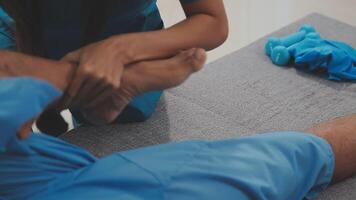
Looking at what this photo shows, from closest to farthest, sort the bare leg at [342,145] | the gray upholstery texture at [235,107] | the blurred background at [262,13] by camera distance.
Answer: the bare leg at [342,145] < the gray upholstery texture at [235,107] < the blurred background at [262,13]

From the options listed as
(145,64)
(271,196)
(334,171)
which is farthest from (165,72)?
(334,171)

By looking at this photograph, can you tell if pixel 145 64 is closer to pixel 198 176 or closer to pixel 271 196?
pixel 198 176

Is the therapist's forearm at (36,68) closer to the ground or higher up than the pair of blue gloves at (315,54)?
higher up

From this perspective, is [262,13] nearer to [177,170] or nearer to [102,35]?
[102,35]

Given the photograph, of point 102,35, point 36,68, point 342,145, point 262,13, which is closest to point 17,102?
point 36,68

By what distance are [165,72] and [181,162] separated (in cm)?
19

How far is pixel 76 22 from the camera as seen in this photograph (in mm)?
1254

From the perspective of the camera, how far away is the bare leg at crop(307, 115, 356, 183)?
121 cm

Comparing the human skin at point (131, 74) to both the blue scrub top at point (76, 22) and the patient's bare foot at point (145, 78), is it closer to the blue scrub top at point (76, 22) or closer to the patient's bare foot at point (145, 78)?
the patient's bare foot at point (145, 78)

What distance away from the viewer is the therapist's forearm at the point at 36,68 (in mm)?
880

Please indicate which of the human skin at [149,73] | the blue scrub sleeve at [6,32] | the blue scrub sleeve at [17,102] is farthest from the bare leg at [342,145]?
the blue scrub sleeve at [6,32]

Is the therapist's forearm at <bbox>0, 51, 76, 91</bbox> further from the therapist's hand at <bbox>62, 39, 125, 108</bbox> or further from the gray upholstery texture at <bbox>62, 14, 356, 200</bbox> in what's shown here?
the gray upholstery texture at <bbox>62, 14, 356, 200</bbox>

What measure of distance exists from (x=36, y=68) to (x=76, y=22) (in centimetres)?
36

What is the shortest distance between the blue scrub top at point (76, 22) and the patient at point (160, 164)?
29 centimetres
